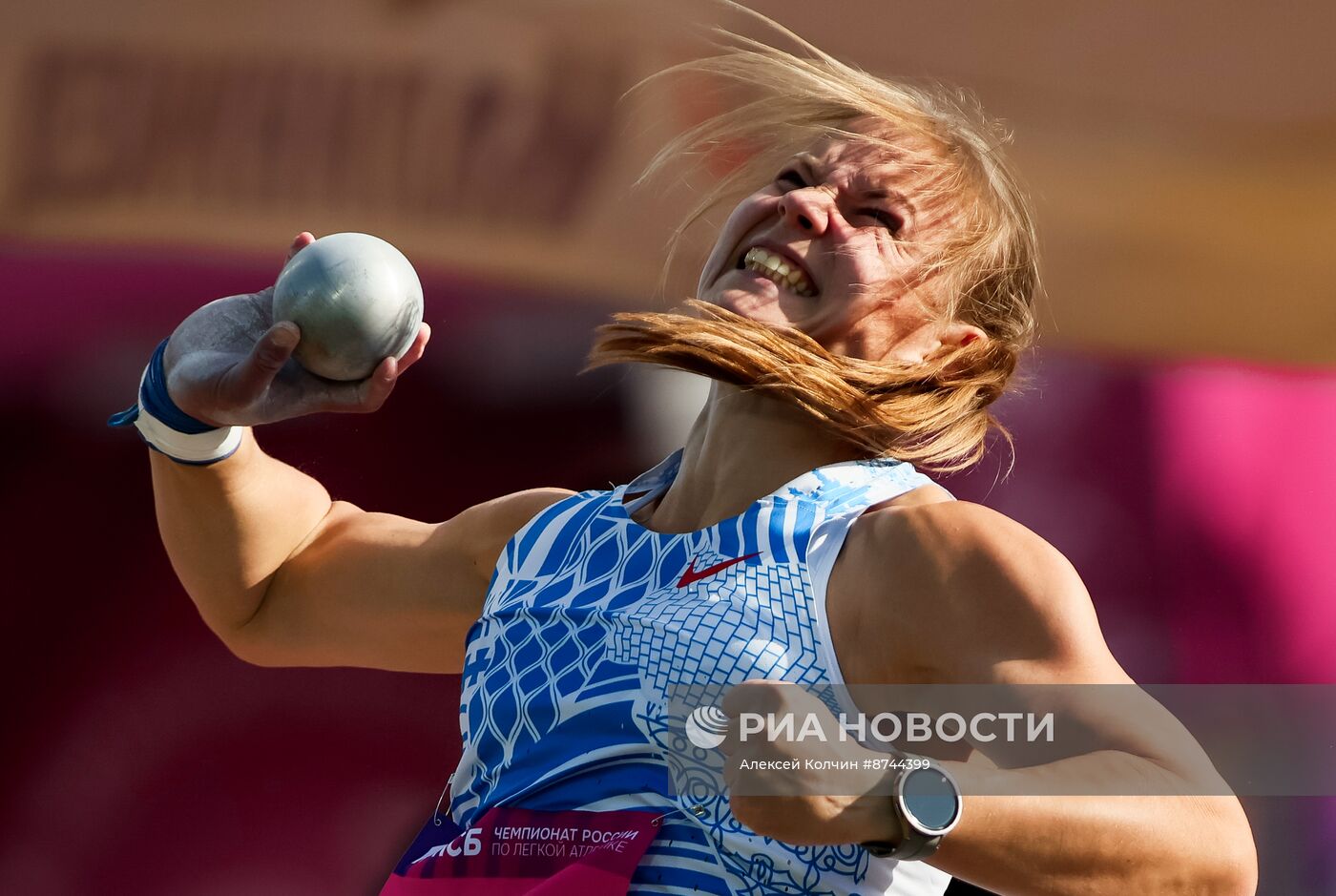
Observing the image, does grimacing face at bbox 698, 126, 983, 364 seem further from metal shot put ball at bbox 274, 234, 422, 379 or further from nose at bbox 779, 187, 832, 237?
metal shot put ball at bbox 274, 234, 422, 379

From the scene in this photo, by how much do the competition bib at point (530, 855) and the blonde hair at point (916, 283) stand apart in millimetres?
449

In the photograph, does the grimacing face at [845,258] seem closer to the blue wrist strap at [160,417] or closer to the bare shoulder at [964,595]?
the bare shoulder at [964,595]

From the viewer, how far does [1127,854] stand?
1.04m

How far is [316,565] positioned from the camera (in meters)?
1.82

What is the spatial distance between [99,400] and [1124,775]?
1.74m

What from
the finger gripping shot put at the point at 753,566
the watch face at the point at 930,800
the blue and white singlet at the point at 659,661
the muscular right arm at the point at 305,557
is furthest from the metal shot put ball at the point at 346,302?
the watch face at the point at 930,800

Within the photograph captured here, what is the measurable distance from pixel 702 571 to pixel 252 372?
51 cm

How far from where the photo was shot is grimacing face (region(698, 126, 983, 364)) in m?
1.49

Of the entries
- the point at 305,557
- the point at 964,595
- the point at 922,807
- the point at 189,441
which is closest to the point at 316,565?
the point at 305,557

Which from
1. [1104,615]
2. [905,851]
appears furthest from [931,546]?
[1104,615]

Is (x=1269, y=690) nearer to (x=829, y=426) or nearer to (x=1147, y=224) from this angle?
(x=1147, y=224)

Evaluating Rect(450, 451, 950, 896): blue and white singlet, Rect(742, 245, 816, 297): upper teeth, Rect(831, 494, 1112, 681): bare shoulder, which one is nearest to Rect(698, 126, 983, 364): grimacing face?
Rect(742, 245, 816, 297): upper teeth

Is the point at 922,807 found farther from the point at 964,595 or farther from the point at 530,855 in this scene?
the point at 530,855

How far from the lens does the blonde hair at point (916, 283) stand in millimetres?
1420
